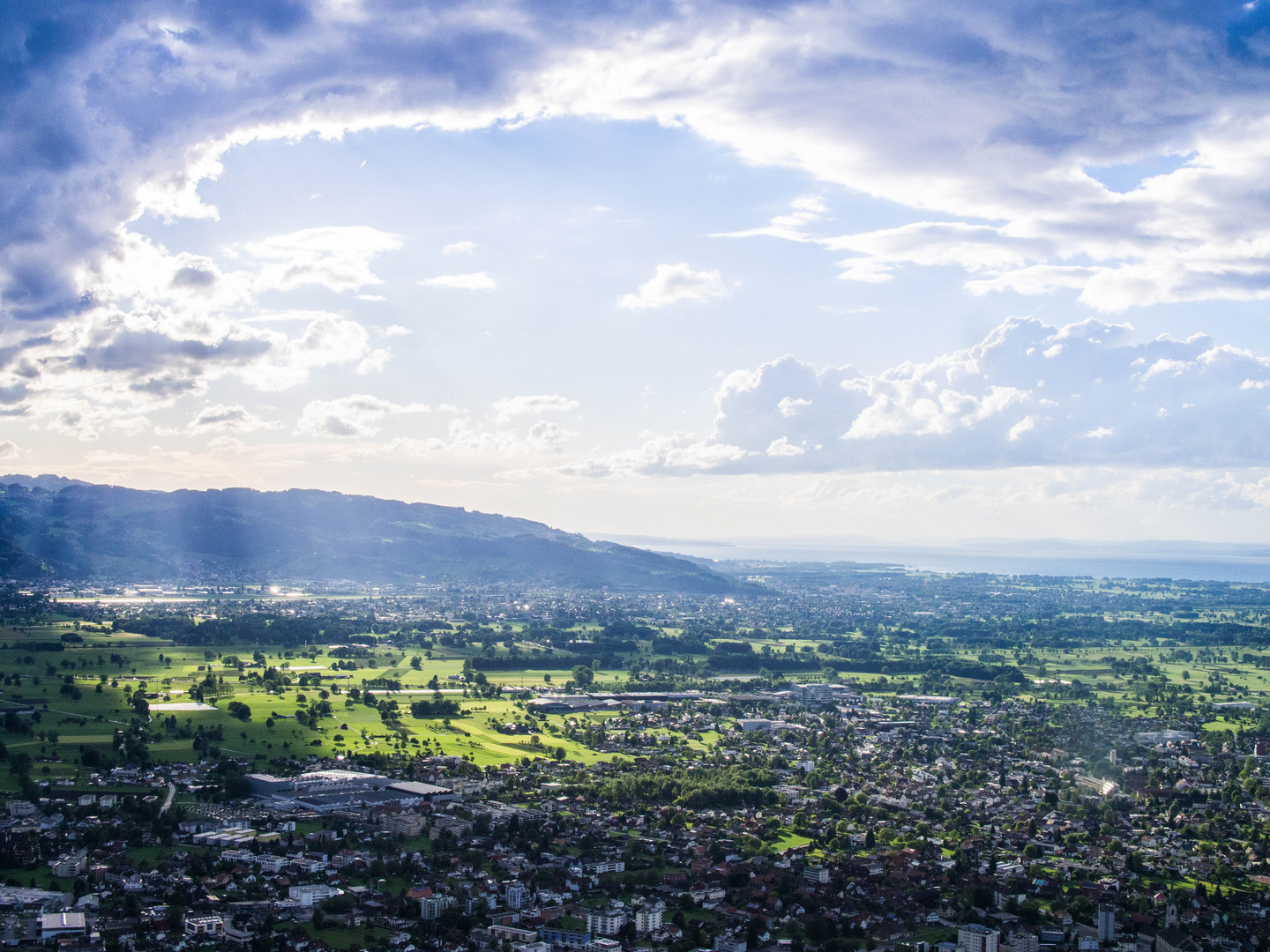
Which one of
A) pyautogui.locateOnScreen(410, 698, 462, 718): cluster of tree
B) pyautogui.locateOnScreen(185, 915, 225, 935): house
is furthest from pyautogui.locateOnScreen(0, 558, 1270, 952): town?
pyautogui.locateOnScreen(410, 698, 462, 718): cluster of tree

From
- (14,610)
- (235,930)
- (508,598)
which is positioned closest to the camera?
(235,930)

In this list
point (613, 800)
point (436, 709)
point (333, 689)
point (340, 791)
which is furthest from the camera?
point (333, 689)

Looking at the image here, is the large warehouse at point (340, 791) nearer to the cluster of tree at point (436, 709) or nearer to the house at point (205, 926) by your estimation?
the house at point (205, 926)

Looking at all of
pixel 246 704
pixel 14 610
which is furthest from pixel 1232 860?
pixel 14 610

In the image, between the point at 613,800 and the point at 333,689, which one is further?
the point at 333,689

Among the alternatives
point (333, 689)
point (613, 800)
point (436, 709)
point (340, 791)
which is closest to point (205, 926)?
point (340, 791)

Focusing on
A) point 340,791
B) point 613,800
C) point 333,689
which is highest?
point 333,689

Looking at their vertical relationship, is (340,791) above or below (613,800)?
above

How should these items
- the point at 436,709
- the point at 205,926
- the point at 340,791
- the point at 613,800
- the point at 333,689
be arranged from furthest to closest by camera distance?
the point at 333,689 < the point at 436,709 < the point at 613,800 < the point at 340,791 < the point at 205,926

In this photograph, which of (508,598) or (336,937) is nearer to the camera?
(336,937)

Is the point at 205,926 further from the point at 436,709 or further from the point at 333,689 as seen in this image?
the point at 333,689

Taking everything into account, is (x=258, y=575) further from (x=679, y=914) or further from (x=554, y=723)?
(x=679, y=914)
